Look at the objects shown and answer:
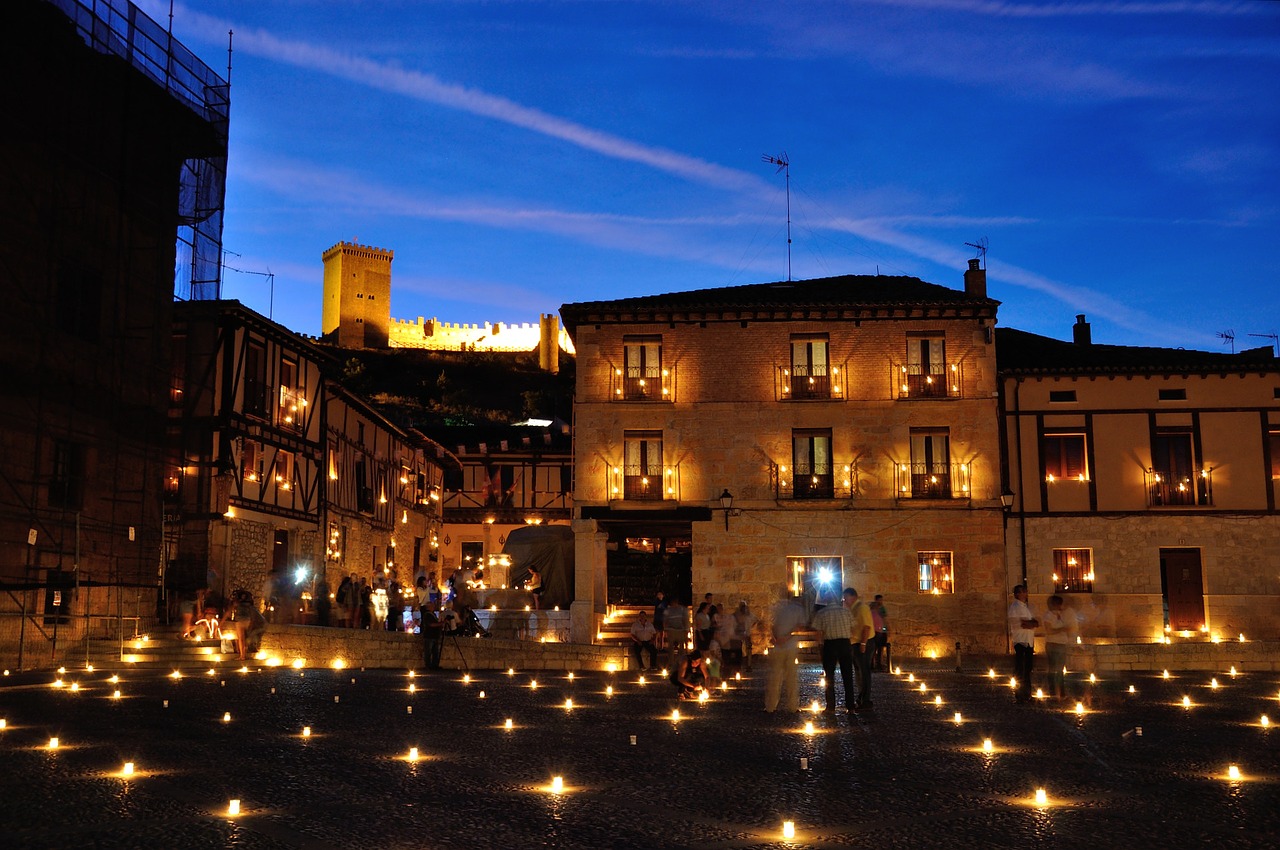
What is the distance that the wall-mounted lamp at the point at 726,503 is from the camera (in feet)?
98.1

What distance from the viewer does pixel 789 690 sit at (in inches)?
555

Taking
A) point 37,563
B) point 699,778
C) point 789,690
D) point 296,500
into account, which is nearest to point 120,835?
point 699,778

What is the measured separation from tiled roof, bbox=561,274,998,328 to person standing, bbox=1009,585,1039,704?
15573mm

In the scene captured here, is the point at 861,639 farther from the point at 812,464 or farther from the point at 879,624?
the point at 812,464

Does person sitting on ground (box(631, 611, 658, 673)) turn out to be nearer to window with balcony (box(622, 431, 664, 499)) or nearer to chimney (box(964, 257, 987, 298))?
window with balcony (box(622, 431, 664, 499))

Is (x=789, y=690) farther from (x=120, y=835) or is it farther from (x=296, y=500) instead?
(x=296, y=500)

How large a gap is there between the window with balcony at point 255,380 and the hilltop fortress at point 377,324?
8926cm

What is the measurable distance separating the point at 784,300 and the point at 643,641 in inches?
500

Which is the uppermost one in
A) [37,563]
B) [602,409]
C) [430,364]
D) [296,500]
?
[430,364]

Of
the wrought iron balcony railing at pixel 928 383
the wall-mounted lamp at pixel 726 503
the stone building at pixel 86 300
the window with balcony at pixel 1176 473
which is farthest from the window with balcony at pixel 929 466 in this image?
the stone building at pixel 86 300

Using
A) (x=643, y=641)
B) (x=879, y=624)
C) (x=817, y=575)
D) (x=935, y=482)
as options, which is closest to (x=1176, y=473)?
(x=935, y=482)

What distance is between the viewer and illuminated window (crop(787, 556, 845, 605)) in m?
30.0

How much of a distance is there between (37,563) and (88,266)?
6108 mm

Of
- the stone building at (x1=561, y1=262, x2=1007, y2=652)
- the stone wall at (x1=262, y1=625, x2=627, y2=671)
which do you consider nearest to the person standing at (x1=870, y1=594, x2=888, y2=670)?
the stone wall at (x1=262, y1=625, x2=627, y2=671)
